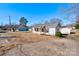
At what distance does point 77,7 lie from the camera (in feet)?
15.4

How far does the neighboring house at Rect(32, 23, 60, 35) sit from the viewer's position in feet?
15.6

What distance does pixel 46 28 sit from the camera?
15.7ft

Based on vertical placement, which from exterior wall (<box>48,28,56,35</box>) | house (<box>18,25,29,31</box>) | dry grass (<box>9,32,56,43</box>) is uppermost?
house (<box>18,25,29,31</box>)

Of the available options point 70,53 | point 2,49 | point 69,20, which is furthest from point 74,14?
point 2,49

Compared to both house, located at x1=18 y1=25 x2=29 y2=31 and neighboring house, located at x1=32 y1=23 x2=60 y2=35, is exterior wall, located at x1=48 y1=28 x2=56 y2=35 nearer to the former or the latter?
neighboring house, located at x1=32 y1=23 x2=60 y2=35

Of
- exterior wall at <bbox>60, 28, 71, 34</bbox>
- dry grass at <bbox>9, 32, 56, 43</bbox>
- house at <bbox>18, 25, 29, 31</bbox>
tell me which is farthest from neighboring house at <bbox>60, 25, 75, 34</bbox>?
house at <bbox>18, 25, 29, 31</bbox>

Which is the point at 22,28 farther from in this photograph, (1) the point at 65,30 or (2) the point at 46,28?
(1) the point at 65,30

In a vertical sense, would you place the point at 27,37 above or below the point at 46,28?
below

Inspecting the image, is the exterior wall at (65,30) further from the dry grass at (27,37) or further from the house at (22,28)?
the house at (22,28)

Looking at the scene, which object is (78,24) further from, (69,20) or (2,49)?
(2,49)

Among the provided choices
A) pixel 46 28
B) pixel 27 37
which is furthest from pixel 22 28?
pixel 46 28

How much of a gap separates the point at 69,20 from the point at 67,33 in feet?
0.53

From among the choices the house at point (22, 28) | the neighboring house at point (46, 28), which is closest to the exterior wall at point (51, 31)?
the neighboring house at point (46, 28)

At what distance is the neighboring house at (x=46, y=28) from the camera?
4770mm
